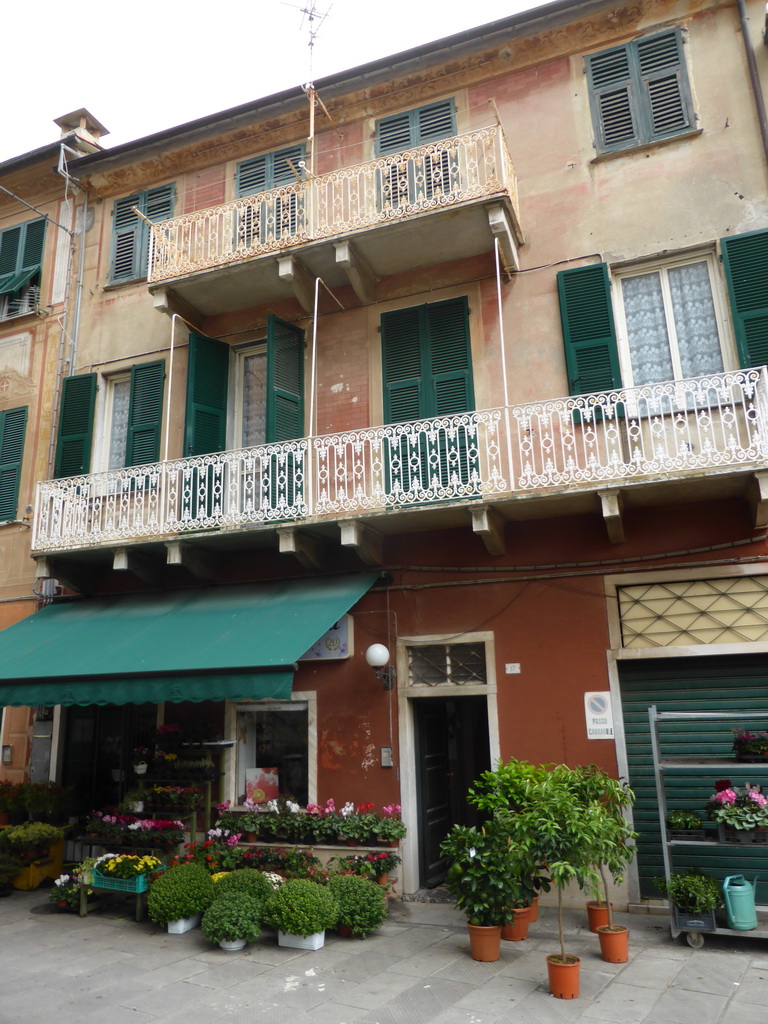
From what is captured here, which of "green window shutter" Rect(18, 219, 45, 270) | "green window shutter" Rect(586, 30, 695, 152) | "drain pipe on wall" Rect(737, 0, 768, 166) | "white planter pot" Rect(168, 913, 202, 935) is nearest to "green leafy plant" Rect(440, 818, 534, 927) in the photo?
"white planter pot" Rect(168, 913, 202, 935)

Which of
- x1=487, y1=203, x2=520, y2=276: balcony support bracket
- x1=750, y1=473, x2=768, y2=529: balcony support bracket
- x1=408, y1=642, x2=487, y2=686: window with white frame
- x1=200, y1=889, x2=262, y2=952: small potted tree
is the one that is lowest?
x1=200, y1=889, x2=262, y2=952: small potted tree

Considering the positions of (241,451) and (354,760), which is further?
(241,451)

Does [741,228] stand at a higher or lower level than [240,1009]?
higher

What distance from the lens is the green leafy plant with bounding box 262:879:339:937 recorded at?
23.9 ft

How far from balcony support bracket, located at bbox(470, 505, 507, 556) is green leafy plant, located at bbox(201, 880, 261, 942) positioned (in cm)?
458

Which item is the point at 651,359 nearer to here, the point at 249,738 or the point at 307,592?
the point at 307,592

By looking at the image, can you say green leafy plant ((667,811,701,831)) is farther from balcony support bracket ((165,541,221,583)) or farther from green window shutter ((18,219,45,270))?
green window shutter ((18,219,45,270))

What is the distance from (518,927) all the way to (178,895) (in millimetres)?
3466

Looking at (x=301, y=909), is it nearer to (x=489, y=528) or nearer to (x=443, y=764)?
(x=443, y=764)

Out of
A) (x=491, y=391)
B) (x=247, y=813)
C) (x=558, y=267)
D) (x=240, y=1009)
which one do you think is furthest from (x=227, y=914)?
(x=558, y=267)

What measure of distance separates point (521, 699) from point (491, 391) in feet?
12.9

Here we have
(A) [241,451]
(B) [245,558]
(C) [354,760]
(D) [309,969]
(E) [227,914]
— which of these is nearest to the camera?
(D) [309,969]

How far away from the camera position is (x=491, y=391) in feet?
33.0

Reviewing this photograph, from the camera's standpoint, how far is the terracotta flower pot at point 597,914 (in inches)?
288
